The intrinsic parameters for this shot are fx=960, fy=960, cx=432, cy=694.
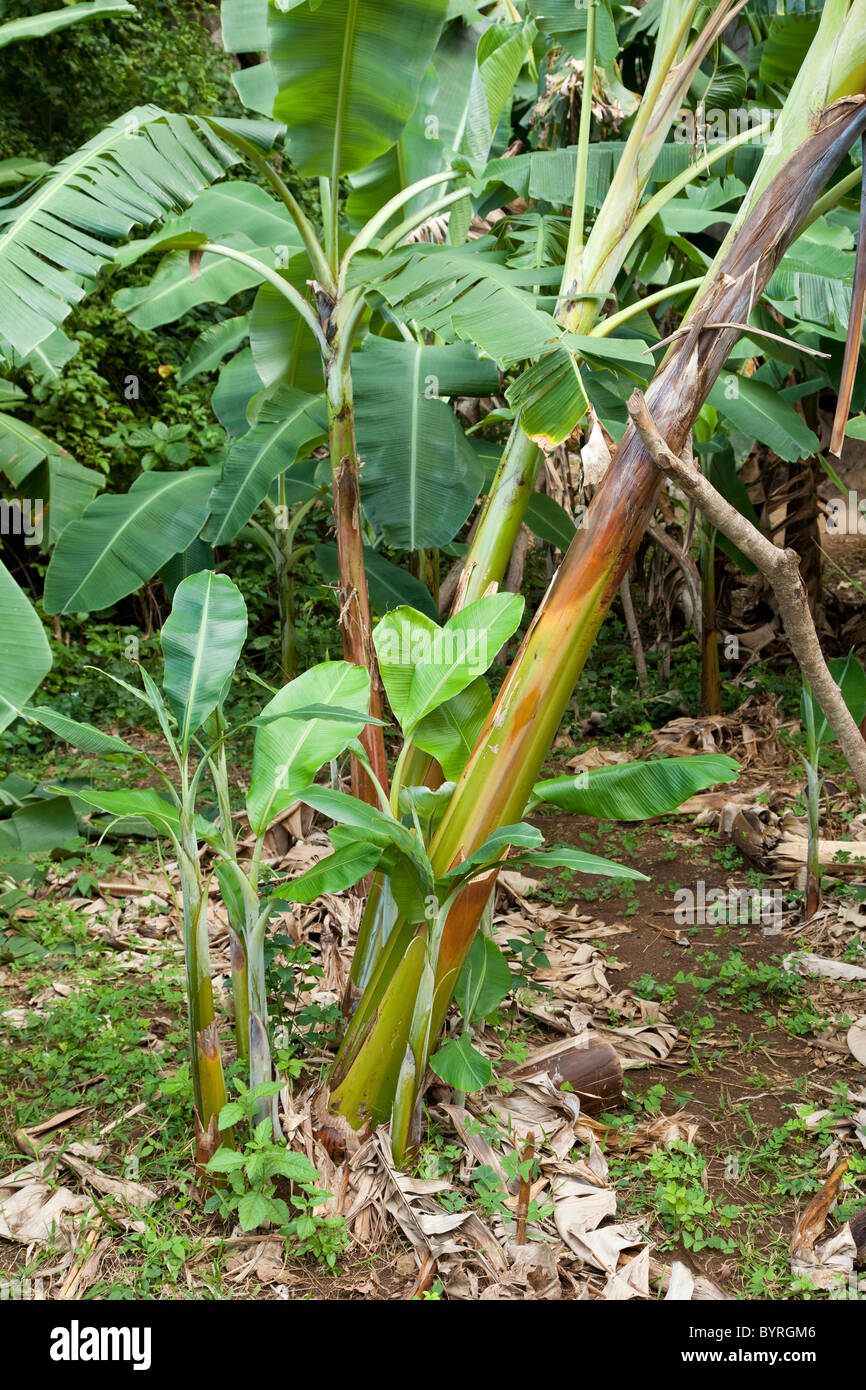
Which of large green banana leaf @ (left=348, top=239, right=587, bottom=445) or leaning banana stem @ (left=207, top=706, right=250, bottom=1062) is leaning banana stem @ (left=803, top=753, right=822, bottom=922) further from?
leaning banana stem @ (left=207, top=706, right=250, bottom=1062)

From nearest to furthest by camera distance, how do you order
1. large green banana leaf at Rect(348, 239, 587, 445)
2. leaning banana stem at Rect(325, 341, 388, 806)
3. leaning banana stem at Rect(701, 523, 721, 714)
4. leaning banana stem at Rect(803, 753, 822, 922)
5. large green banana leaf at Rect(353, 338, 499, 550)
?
large green banana leaf at Rect(348, 239, 587, 445)
leaning banana stem at Rect(325, 341, 388, 806)
large green banana leaf at Rect(353, 338, 499, 550)
leaning banana stem at Rect(803, 753, 822, 922)
leaning banana stem at Rect(701, 523, 721, 714)

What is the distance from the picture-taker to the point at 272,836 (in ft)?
14.0

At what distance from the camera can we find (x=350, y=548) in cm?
287

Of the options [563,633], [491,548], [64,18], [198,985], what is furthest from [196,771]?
[64,18]

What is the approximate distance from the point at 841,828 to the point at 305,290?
10.9ft

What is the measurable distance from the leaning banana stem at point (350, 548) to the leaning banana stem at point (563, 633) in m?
0.50

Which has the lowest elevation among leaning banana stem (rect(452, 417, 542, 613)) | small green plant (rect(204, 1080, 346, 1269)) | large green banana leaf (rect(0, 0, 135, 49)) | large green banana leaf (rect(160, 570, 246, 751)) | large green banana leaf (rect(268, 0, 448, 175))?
small green plant (rect(204, 1080, 346, 1269))

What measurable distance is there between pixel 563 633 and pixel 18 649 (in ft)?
4.02

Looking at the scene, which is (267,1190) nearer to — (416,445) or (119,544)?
(416,445)

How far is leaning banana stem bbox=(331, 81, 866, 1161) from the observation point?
2.15 meters

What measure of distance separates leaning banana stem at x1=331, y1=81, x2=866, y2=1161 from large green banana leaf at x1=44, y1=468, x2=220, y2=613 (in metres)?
1.89

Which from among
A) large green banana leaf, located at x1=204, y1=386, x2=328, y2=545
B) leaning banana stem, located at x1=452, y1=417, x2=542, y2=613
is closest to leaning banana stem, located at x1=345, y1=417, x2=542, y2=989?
leaning banana stem, located at x1=452, y1=417, x2=542, y2=613

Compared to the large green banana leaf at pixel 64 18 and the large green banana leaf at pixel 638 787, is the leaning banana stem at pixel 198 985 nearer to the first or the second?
the large green banana leaf at pixel 638 787

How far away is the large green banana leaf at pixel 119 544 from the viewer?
3.61 meters
